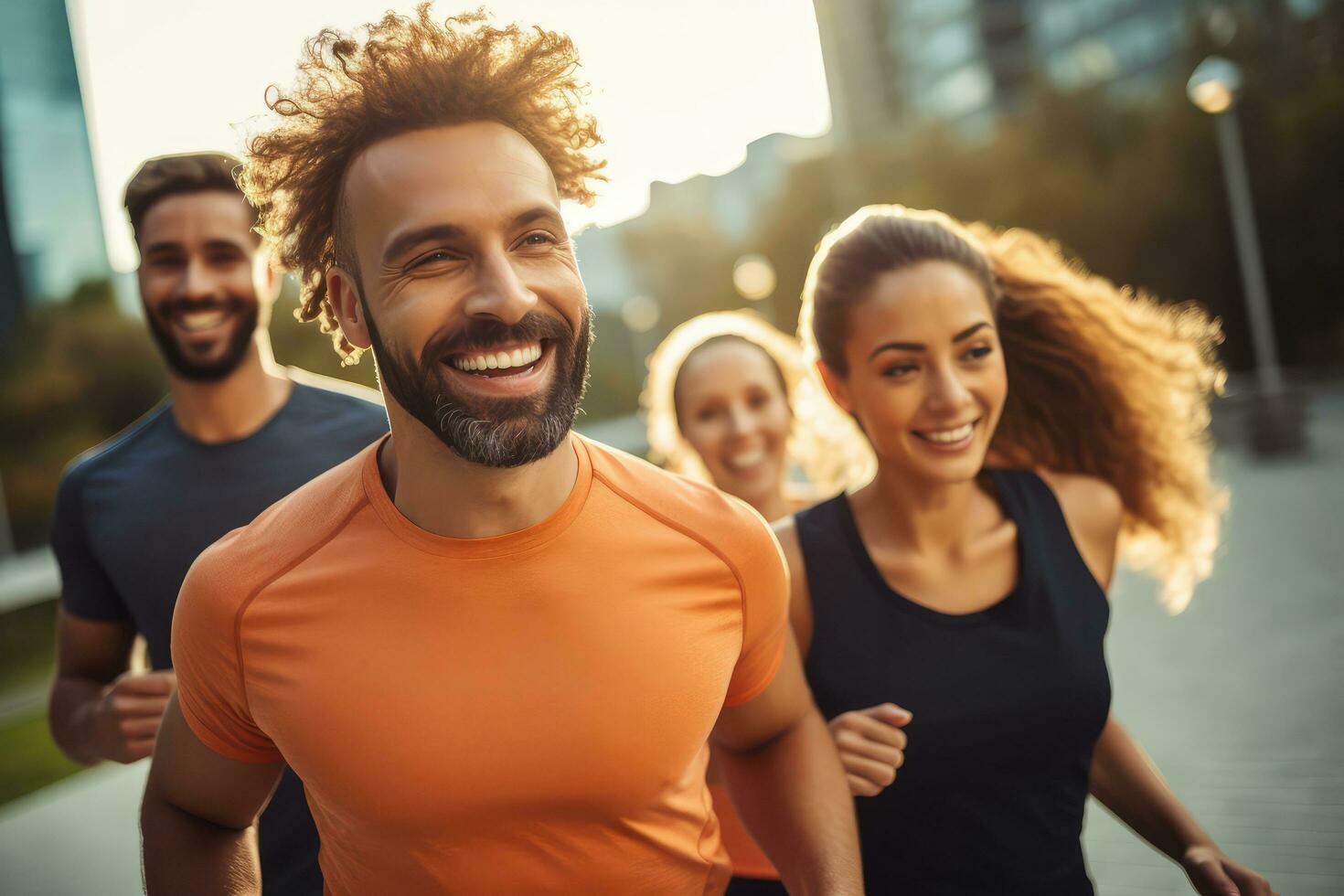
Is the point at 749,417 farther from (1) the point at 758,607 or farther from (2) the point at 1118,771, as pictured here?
(1) the point at 758,607

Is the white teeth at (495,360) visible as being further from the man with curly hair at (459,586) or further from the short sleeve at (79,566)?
the short sleeve at (79,566)

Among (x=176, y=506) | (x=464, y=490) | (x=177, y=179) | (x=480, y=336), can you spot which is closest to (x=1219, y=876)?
(x=464, y=490)

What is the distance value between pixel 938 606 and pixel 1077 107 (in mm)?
21439

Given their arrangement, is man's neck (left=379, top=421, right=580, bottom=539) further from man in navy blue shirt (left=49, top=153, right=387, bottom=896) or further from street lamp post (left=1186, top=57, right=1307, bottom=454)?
street lamp post (left=1186, top=57, right=1307, bottom=454)

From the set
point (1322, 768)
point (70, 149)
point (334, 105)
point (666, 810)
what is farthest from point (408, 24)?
point (70, 149)

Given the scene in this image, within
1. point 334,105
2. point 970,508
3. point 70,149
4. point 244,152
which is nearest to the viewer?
point 334,105

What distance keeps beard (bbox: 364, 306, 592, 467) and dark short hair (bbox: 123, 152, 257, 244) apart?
4.07 feet

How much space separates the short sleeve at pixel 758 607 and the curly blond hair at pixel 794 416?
1.11 metres

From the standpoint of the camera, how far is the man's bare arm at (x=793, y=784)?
193 cm

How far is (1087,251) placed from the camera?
20.5 m

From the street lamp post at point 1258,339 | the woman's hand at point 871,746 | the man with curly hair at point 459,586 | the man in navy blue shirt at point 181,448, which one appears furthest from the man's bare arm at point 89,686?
the street lamp post at point 1258,339

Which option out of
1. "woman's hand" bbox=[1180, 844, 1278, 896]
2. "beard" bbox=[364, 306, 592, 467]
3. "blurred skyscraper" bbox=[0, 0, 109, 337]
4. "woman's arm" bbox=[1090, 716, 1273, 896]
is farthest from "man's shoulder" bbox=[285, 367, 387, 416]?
"blurred skyscraper" bbox=[0, 0, 109, 337]

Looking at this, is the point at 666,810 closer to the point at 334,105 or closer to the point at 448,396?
the point at 448,396

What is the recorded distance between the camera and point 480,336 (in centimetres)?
161
